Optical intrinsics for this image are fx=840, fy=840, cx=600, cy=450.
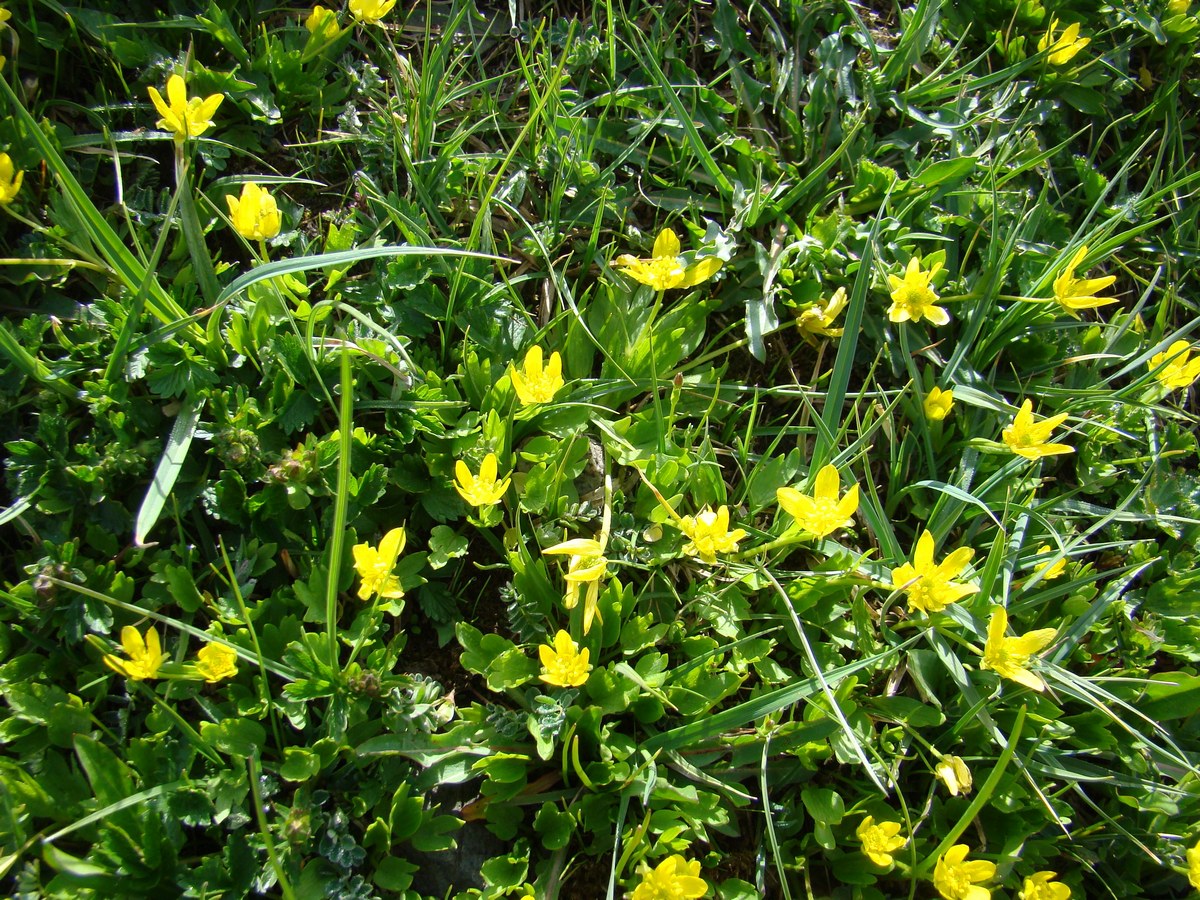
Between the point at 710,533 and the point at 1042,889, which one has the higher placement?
the point at 710,533

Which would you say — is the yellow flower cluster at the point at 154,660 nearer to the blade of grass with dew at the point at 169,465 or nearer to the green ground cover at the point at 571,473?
the green ground cover at the point at 571,473

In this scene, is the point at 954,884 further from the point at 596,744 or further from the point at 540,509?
the point at 540,509

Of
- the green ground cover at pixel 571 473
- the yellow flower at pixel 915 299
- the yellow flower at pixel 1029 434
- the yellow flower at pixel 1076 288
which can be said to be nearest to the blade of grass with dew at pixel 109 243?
the green ground cover at pixel 571 473

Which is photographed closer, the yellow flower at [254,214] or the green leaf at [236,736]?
the green leaf at [236,736]

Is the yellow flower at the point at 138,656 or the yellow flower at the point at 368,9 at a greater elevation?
the yellow flower at the point at 368,9

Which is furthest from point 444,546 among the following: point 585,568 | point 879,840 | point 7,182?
point 7,182

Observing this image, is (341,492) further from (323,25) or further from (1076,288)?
(1076,288)

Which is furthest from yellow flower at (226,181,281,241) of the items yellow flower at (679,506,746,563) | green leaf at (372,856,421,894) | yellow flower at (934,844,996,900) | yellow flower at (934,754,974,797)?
yellow flower at (934,844,996,900)
